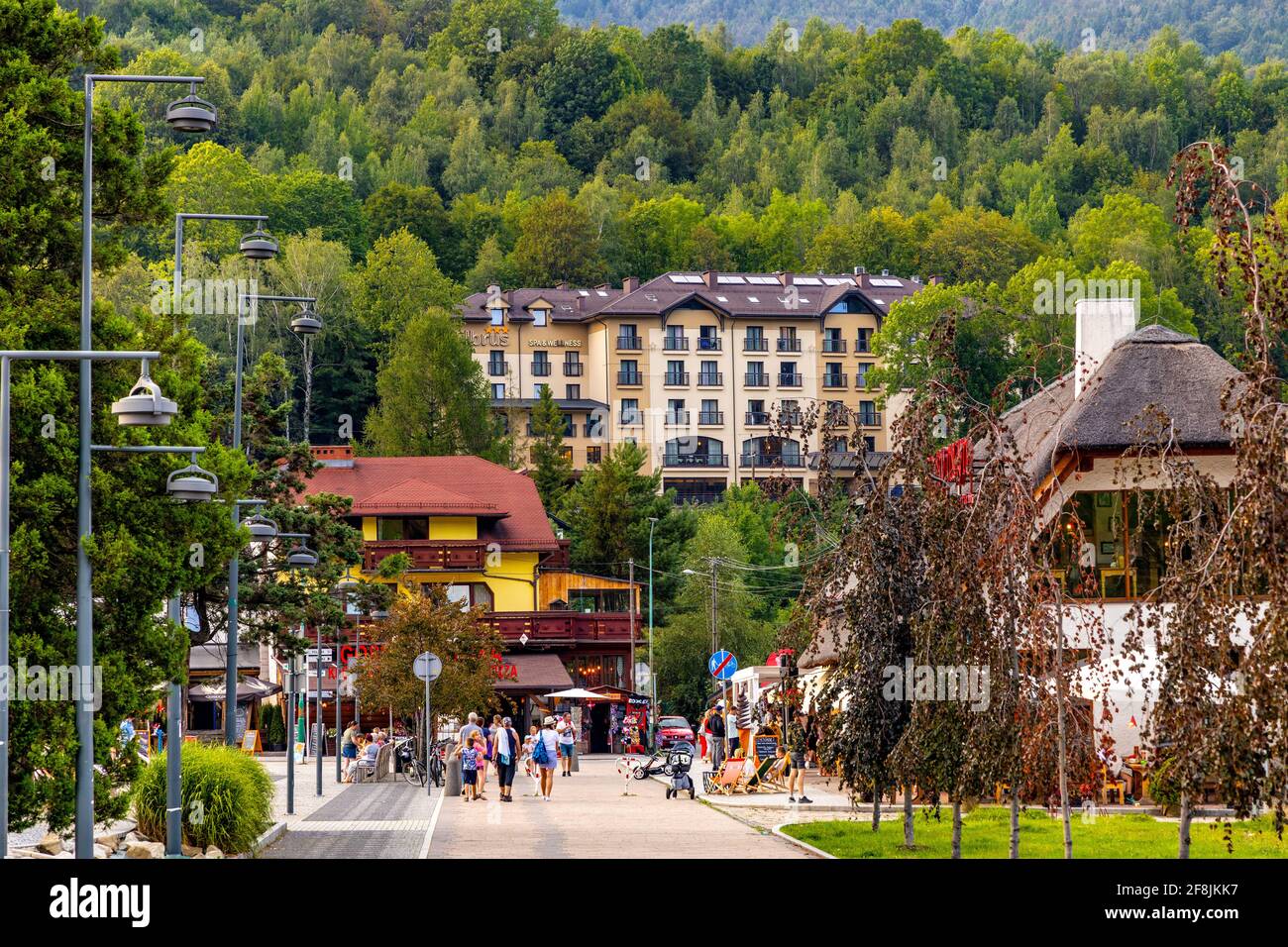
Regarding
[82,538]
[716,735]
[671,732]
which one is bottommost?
[671,732]

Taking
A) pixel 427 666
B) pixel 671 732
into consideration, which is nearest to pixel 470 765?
pixel 427 666

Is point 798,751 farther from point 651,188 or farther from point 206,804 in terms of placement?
point 651,188

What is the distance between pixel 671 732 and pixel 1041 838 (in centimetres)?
4286

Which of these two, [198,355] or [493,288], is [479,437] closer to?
[493,288]

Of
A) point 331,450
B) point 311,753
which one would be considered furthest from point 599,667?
point 331,450

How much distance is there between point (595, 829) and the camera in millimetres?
29781

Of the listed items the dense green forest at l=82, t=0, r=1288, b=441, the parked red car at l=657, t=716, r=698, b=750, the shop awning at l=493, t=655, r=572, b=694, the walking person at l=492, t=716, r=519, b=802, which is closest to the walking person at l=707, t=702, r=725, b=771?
the walking person at l=492, t=716, r=519, b=802

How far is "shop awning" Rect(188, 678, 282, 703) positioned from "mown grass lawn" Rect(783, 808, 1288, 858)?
36.3 m

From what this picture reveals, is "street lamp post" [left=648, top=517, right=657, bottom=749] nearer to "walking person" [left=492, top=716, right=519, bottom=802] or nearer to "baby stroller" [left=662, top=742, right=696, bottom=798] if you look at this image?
"baby stroller" [left=662, top=742, right=696, bottom=798]

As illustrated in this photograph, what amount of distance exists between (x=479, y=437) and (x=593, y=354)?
2329 cm

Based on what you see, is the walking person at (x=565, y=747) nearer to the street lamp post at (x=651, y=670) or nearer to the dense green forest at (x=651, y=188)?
the street lamp post at (x=651, y=670)

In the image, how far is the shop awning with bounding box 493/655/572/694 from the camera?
70188 millimetres

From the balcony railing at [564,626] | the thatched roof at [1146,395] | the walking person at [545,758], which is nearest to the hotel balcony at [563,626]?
the balcony railing at [564,626]

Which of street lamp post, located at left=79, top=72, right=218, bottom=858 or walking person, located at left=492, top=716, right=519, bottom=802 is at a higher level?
street lamp post, located at left=79, top=72, right=218, bottom=858
